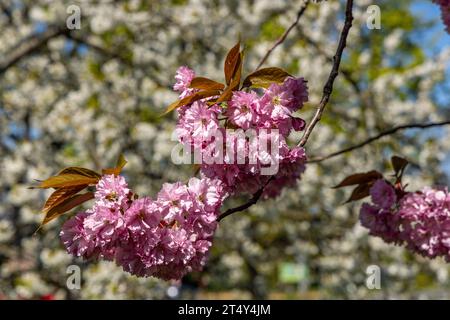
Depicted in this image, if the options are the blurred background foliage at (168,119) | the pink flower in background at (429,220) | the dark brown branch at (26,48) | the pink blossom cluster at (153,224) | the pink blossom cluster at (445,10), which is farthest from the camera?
the blurred background foliage at (168,119)

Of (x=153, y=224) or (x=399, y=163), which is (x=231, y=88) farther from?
(x=399, y=163)

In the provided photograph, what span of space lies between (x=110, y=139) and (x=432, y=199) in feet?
12.4

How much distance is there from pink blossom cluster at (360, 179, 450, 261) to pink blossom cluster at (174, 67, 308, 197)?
55 centimetres

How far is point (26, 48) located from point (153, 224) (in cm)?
326

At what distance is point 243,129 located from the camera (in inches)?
52.8

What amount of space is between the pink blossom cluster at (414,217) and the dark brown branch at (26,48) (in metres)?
2.93

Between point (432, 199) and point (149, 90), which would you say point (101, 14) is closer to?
point (149, 90)

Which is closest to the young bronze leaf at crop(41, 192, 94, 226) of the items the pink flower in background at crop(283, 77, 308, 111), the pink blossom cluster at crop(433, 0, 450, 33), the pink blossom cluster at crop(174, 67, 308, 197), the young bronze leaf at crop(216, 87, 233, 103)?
the pink blossom cluster at crop(174, 67, 308, 197)

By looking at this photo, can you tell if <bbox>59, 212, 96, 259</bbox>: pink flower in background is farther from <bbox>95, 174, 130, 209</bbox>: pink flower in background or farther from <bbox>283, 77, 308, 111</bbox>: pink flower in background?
<bbox>283, 77, 308, 111</bbox>: pink flower in background

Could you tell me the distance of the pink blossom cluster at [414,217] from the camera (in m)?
1.78

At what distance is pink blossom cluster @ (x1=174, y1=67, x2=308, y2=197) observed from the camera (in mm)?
1315

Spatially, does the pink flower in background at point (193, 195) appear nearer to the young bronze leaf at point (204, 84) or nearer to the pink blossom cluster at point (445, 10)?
the young bronze leaf at point (204, 84)

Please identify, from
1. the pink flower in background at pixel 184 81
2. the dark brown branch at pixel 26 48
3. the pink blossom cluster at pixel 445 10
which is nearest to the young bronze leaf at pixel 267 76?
the pink flower in background at pixel 184 81
